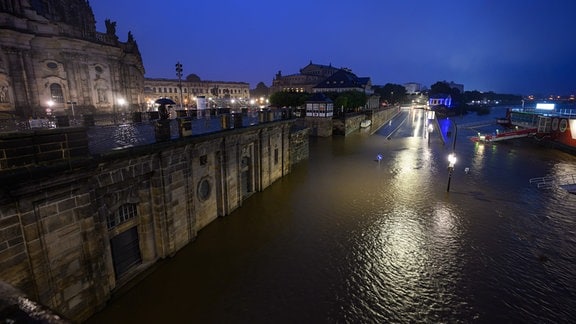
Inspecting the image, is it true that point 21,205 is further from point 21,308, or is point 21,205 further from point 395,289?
point 395,289

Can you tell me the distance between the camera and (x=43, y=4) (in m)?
40.9

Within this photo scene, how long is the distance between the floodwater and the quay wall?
1.20 metres

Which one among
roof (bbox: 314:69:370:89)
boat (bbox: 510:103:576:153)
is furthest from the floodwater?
roof (bbox: 314:69:370:89)

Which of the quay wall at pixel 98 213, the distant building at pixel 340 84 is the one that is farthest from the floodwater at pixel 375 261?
the distant building at pixel 340 84

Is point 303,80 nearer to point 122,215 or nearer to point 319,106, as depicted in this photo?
point 319,106

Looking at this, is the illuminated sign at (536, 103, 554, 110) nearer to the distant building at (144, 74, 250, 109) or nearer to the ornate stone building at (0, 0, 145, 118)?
the distant building at (144, 74, 250, 109)

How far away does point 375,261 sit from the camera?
15.2 meters

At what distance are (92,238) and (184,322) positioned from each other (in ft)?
14.9

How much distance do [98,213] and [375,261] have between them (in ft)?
42.8

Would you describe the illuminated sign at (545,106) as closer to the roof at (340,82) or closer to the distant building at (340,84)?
the distant building at (340,84)

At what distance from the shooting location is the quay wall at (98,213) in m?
8.20

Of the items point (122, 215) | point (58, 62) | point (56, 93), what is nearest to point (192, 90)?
point (58, 62)

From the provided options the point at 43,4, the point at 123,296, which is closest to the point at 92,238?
the point at 123,296

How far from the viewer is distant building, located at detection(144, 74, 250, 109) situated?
105 metres
